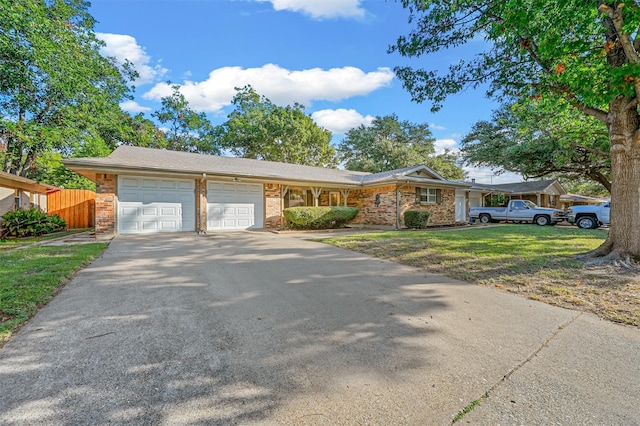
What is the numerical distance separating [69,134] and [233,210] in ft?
27.1

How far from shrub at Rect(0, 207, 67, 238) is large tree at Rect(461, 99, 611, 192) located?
20873 millimetres

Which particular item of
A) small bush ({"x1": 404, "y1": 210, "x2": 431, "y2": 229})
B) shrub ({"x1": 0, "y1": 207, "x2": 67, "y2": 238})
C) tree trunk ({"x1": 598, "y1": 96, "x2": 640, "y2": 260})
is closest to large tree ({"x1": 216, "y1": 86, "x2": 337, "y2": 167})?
small bush ({"x1": 404, "y1": 210, "x2": 431, "y2": 229})

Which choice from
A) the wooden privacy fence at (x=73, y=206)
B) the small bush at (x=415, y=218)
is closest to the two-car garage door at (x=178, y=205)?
the wooden privacy fence at (x=73, y=206)

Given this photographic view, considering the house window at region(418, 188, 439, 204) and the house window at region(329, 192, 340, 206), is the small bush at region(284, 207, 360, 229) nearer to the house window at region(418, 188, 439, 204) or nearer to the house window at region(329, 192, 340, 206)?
the house window at region(329, 192, 340, 206)

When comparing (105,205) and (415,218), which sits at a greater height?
(105,205)

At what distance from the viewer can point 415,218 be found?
1414cm

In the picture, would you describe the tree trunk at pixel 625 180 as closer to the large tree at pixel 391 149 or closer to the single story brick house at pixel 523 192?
the single story brick house at pixel 523 192

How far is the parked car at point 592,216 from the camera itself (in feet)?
45.9

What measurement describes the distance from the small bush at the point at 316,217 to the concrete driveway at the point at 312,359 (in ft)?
28.8

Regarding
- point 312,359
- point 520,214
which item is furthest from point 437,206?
point 312,359

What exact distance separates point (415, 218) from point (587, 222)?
29.5 feet

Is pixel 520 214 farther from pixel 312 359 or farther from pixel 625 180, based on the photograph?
pixel 312 359

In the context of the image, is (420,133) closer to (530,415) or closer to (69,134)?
(69,134)

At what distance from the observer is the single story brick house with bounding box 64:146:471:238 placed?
10531 millimetres
